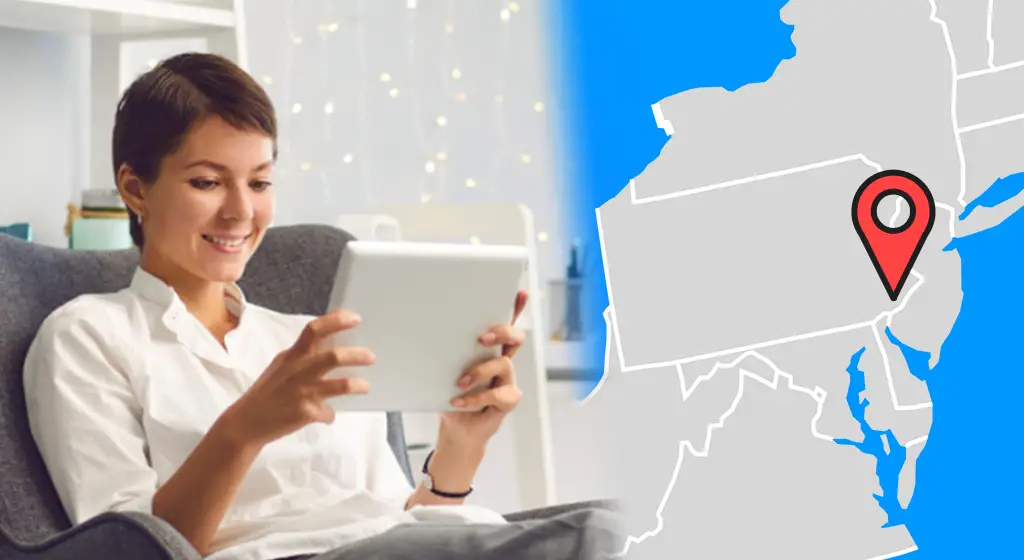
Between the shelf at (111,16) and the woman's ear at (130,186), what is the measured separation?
61 cm

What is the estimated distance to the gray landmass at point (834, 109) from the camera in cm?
108

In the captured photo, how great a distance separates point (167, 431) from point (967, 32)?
85cm

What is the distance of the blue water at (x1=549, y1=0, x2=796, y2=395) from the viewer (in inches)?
42.3

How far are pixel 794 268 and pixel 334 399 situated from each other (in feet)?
1.53

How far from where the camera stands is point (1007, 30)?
1095 mm

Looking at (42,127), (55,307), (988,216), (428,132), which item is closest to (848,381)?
(988,216)

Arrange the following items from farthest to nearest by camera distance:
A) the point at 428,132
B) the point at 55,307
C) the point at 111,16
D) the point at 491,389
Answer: the point at 428,132 → the point at 111,16 → the point at 55,307 → the point at 491,389

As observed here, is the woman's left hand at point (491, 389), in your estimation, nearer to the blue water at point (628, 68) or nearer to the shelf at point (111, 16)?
the blue water at point (628, 68)

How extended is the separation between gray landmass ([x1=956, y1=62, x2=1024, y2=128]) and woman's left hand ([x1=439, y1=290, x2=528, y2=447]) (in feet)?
1.48

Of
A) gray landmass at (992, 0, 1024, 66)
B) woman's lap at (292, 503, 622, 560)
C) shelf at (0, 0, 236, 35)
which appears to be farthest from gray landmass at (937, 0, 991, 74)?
shelf at (0, 0, 236, 35)

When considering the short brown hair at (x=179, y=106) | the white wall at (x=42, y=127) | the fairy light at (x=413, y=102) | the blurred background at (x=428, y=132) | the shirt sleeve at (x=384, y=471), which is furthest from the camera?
the fairy light at (x=413, y=102)

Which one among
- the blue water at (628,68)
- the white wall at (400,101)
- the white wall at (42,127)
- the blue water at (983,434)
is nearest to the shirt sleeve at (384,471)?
the blue water at (628,68)

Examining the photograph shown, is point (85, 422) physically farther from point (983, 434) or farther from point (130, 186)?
point (983, 434)

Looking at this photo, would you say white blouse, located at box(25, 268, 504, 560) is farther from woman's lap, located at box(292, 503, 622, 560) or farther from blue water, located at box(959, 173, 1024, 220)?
blue water, located at box(959, 173, 1024, 220)
